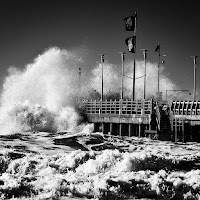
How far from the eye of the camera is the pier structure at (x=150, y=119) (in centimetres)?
2622

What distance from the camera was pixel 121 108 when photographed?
29.9 m

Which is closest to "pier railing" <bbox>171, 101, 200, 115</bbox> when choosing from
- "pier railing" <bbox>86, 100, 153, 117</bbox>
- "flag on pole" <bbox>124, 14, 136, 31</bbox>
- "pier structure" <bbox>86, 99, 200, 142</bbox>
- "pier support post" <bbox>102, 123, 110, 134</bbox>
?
"pier structure" <bbox>86, 99, 200, 142</bbox>

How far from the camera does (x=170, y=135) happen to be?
26516 millimetres

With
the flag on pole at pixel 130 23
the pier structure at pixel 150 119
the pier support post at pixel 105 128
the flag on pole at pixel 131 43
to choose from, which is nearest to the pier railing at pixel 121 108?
the pier structure at pixel 150 119

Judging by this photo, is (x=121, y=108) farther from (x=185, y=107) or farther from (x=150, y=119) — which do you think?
(x=185, y=107)

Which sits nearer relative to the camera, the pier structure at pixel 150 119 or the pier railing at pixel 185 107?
the pier structure at pixel 150 119

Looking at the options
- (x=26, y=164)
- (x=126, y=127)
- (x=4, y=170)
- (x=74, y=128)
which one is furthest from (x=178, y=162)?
(x=74, y=128)

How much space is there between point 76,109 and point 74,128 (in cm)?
276

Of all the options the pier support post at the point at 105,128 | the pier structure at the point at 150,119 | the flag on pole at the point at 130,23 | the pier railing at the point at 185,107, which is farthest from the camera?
the pier support post at the point at 105,128

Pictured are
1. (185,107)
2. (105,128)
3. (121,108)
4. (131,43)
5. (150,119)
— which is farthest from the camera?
(105,128)

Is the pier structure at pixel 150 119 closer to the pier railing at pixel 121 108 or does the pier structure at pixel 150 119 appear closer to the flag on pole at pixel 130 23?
the pier railing at pixel 121 108

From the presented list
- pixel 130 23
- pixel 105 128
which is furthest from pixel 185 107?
pixel 130 23

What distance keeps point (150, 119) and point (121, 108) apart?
147 inches

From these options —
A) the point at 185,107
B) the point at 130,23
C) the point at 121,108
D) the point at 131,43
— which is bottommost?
the point at 121,108
